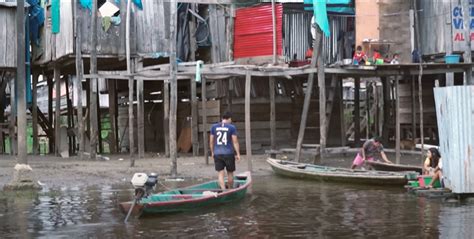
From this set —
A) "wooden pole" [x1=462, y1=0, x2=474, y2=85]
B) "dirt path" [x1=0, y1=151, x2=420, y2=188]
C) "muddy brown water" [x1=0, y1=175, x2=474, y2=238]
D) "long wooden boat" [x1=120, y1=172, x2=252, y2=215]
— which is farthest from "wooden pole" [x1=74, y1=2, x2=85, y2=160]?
"wooden pole" [x1=462, y1=0, x2=474, y2=85]

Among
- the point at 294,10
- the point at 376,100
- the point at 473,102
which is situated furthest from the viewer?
the point at 376,100

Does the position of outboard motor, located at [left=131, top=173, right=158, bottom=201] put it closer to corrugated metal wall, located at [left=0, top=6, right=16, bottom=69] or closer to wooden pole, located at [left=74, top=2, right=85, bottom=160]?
wooden pole, located at [left=74, top=2, right=85, bottom=160]

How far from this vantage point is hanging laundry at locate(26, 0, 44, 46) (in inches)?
1054

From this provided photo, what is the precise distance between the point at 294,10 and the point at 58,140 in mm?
9727

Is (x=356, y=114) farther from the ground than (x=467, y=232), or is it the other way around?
(x=356, y=114)

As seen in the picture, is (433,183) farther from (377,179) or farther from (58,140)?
(58,140)

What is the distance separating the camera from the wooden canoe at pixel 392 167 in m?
17.7

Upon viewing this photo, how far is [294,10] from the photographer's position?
24.4 m

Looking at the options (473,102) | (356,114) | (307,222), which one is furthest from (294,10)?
(307,222)

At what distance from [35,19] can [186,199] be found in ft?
55.2

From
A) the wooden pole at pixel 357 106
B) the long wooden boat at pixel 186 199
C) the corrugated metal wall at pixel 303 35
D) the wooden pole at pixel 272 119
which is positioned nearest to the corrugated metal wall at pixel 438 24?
the corrugated metal wall at pixel 303 35

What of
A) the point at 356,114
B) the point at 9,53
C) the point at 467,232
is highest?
the point at 9,53

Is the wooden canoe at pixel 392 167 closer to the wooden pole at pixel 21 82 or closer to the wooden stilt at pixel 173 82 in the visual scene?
the wooden stilt at pixel 173 82

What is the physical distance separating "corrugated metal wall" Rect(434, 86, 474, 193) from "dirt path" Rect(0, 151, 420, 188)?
7080 mm
